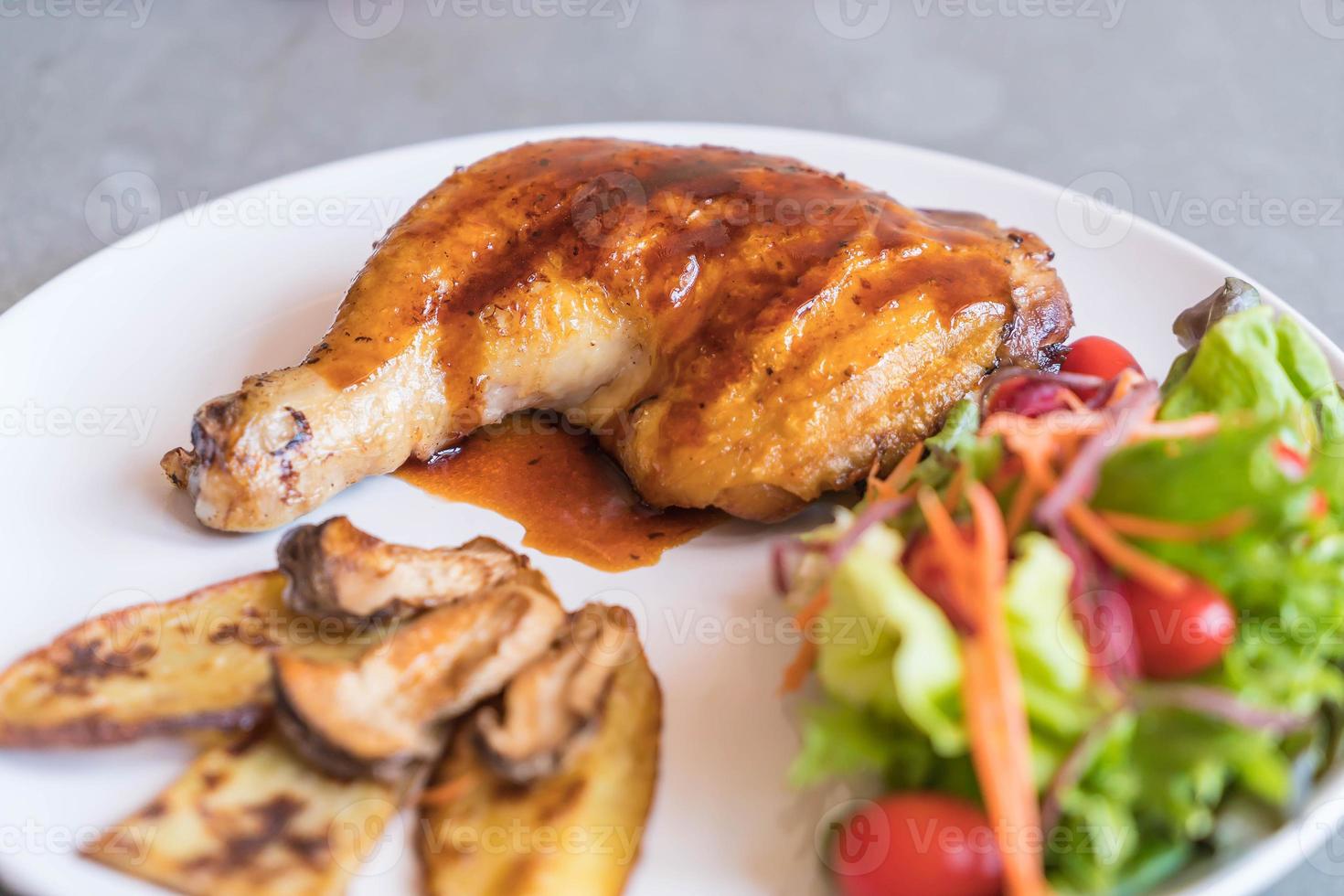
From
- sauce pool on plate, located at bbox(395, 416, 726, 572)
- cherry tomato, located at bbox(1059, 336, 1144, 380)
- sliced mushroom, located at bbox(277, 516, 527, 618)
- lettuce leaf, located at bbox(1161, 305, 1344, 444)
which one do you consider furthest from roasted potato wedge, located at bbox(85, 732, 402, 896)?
A: cherry tomato, located at bbox(1059, 336, 1144, 380)

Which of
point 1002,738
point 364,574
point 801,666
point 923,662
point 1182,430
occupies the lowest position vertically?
point 801,666

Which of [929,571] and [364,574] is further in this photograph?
[364,574]

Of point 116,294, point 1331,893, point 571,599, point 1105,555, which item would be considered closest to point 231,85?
point 116,294

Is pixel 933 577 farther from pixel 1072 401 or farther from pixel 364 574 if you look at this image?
pixel 364 574

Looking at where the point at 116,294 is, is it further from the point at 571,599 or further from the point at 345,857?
the point at 345,857

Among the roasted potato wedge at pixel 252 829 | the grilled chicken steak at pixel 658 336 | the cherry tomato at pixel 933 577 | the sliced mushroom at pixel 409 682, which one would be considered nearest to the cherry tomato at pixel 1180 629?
the cherry tomato at pixel 933 577

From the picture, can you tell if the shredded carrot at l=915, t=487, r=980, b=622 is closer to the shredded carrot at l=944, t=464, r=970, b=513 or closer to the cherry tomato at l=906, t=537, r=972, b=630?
the cherry tomato at l=906, t=537, r=972, b=630

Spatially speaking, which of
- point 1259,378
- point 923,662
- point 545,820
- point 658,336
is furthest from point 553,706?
point 1259,378

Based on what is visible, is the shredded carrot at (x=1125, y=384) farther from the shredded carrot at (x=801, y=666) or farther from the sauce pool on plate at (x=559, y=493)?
the sauce pool on plate at (x=559, y=493)
